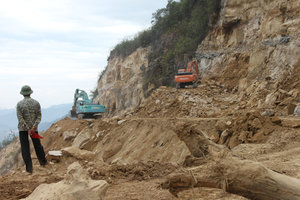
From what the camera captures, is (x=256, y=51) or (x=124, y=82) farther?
(x=124, y=82)

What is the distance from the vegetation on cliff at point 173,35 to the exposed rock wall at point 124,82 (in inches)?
52.0

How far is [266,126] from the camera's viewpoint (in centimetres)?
884

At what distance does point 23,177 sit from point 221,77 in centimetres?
1567

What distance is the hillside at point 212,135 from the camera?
133 inches

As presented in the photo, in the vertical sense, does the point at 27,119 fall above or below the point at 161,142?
above

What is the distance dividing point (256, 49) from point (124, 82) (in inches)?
761

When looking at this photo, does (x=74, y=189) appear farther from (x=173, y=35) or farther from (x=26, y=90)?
(x=173, y=35)

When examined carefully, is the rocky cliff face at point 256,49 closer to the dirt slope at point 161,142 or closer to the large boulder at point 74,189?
the dirt slope at point 161,142

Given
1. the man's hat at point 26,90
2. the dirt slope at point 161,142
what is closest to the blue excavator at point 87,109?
the dirt slope at point 161,142

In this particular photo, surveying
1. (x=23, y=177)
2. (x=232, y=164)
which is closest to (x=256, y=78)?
(x=23, y=177)

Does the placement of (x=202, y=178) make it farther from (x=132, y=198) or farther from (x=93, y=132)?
(x=93, y=132)

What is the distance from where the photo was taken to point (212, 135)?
1020 centimetres

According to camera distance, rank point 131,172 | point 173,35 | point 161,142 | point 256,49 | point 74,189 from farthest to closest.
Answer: point 173,35 < point 256,49 < point 161,142 < point 131,172 < point 74,189

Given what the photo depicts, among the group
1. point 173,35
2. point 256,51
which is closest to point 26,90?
point 256,51
